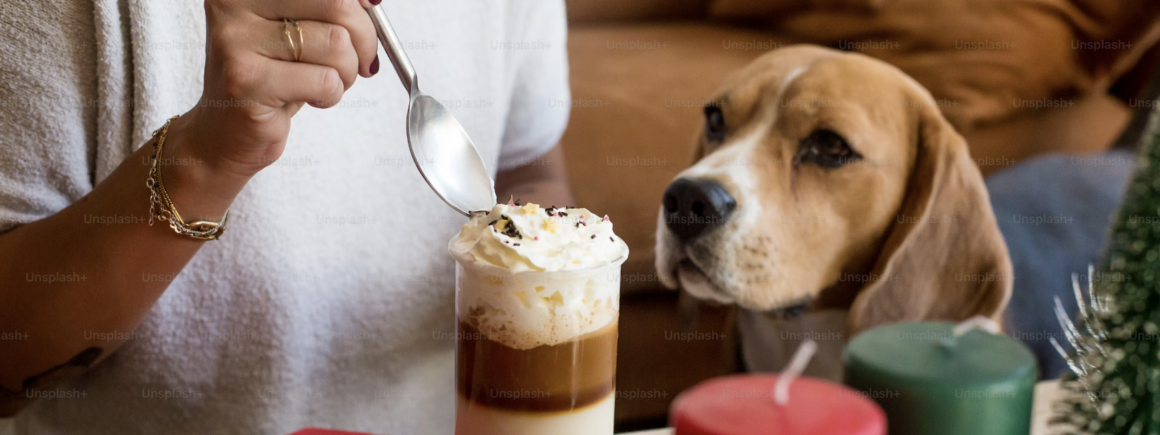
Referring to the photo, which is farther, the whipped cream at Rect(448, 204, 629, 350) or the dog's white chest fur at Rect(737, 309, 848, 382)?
the dog's white chest fur at Rect(737, 309, 848, 382)

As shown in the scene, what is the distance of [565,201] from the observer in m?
0.82

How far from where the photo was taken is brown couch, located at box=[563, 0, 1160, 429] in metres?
0.78

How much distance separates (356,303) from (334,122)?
20cm

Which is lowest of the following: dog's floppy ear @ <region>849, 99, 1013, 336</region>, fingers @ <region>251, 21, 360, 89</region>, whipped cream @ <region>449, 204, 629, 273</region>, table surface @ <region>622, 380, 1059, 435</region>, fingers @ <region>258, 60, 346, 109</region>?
table surface @ <region>622, 380, 1059, 435</region>

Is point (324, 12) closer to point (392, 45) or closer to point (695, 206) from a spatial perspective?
point (392, 45)

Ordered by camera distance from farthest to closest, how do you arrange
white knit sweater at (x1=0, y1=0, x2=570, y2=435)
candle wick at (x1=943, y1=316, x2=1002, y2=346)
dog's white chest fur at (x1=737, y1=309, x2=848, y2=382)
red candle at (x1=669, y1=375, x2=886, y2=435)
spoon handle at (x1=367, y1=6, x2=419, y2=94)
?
1. dog's white chest fur at (x1=737, y1=309, x2=848, y2=382)
2. white knit sweater at (x1=0, y1=0, x2=570, y2=435)
3. spoon handle at (x1=367, y1=6, x2=419, y2=94)
4. candle wick at (x1=943, y1=316, x2=1002, y2=346)
5. red candle at (x1=669, y1=375, x2=886, y2=435)

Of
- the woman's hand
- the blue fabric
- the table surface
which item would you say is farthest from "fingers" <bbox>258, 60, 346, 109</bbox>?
the blue fabric

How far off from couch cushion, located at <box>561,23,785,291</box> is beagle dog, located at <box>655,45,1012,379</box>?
20mm

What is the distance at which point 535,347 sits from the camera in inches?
18.4

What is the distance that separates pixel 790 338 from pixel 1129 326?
1.33 ft

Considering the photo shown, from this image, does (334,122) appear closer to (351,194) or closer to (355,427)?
(351,194)

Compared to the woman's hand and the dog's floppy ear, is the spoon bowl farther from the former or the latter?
the dog's floppy ear

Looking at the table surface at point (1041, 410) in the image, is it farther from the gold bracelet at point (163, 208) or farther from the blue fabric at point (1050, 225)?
the gold bracelet at point (163, 208)

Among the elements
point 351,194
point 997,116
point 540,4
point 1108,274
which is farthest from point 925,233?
point 351,194
